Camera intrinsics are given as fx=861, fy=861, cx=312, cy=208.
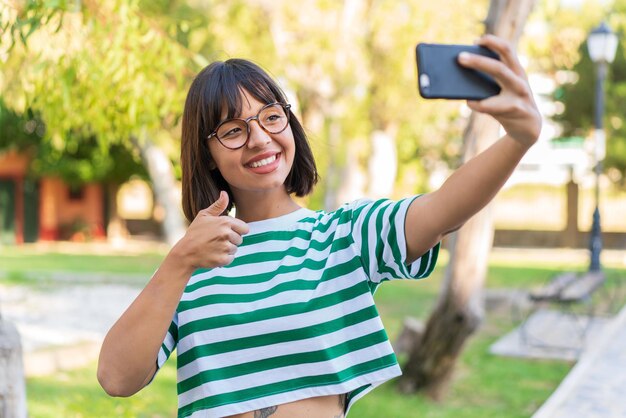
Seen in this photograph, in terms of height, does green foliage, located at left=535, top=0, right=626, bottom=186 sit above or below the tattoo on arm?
above

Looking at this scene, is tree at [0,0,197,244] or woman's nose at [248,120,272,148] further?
tree at [0,0,197,244]

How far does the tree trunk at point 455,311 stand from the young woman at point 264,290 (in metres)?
5.03

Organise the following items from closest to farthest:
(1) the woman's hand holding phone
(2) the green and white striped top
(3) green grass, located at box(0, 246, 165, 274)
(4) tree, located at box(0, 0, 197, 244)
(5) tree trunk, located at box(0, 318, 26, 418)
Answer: (1) the woman's hand holding phone
(2) the green and white striped top
(5) tree trunk, located at box(0, 318, 26, 418)
(4) tree, located at box(0, 0, 197, 244)
(3) green grass, located at box(0, 246, 165, 274)

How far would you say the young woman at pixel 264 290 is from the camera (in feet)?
5.24

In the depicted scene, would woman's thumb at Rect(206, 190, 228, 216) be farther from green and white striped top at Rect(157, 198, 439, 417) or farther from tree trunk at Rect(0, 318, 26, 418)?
tree trunk at Rect(0, 318, 26, 418)

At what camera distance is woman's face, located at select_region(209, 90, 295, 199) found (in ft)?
5.87

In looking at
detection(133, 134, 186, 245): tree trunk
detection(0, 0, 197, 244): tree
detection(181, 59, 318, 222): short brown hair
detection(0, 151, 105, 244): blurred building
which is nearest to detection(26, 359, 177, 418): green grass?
detection(0, 0, 197, 244): tree

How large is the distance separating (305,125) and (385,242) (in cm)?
103

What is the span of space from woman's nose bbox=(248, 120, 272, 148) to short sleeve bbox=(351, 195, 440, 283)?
0.77 ft

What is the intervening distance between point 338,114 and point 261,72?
14.1 metres

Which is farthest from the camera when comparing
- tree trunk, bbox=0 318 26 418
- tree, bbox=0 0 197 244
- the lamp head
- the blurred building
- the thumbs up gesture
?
the blurred building

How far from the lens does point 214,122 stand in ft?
5.98

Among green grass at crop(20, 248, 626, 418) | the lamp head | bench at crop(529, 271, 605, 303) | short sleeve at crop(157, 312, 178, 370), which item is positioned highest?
the lamp head

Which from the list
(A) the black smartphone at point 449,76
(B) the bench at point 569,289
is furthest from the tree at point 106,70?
(B) the bench at point 569,289
